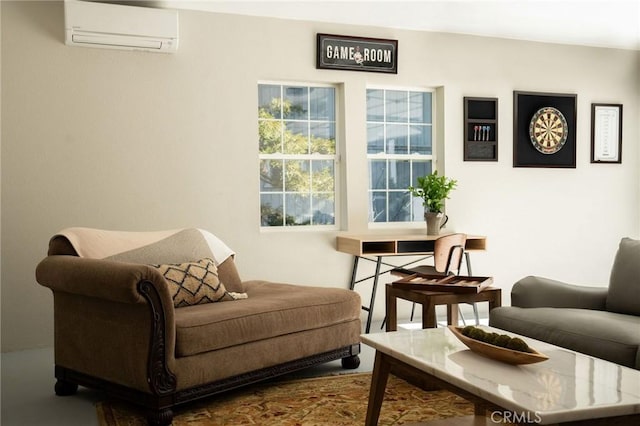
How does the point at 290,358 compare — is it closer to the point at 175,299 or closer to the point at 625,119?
the point at 175,299

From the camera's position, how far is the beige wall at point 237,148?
4.68 metres

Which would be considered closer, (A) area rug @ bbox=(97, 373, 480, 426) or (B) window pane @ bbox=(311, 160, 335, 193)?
→ (A) area rug @ bbox=(97, 373, 480, 426)

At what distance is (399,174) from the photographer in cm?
595

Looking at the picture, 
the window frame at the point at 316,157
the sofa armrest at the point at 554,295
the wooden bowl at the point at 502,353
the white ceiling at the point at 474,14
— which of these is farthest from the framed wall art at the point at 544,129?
the wooden bowl at the point at 502,353

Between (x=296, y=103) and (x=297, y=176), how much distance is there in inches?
23.8

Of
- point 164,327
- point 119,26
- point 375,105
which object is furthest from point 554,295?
point 119,26

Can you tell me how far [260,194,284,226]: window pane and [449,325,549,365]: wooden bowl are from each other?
3.12m

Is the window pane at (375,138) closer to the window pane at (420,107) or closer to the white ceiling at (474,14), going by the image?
the window pane at (420,107)

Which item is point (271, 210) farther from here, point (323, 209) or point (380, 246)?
point (380, 246)

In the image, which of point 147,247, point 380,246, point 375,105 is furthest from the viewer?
point 375,105

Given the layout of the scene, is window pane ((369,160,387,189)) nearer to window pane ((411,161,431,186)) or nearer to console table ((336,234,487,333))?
window pane ((411,161,431,186))

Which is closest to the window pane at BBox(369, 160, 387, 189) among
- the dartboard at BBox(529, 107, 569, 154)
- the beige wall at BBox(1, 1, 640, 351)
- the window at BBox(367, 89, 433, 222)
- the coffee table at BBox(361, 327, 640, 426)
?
the window at BBox(367, 89, 433, 222)

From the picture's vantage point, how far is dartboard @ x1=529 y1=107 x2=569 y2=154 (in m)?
6.21

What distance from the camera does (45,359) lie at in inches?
174
